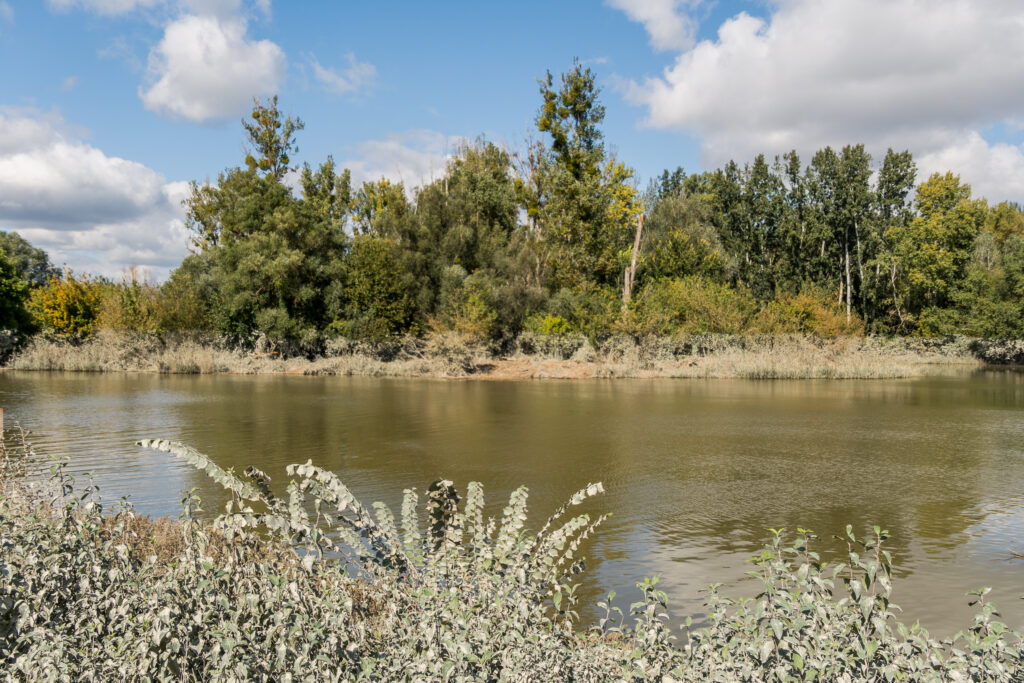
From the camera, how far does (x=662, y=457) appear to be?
12367mm

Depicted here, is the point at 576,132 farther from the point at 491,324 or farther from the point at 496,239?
the point at 491,324

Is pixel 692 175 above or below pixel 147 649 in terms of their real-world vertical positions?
above

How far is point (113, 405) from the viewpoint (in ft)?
62.2

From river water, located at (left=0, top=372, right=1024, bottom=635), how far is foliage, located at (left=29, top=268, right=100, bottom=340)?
12.1 meters

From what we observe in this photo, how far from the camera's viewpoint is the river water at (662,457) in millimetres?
7102

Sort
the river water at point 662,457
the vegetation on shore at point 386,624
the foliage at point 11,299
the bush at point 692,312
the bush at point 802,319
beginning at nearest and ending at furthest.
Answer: the vegetation on shore at point 386,624 < the river water at point 662,457 < the foliage at point 11,299 < the bush at point 692,312 < the bush at point 802,319

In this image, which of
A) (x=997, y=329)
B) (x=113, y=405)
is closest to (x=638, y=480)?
(x=113, y=405)

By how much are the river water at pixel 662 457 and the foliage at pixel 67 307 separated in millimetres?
12133

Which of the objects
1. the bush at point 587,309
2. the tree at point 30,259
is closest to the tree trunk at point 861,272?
the bush at point 587,309

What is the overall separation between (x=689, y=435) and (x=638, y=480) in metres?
4.51

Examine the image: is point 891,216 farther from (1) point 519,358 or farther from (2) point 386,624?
(2) point 386,624

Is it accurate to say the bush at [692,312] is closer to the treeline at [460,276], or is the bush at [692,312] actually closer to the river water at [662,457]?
the treeline at [460,276]

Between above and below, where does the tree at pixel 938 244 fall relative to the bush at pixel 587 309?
above

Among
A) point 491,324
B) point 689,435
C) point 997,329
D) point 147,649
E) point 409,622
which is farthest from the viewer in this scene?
point 997,329
